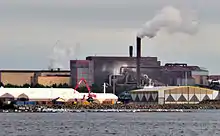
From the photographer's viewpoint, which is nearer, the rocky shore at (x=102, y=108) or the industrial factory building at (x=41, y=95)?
the rocky shore at (x=102, y=108)

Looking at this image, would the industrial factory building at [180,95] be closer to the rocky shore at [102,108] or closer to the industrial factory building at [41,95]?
the industrial factory building at [41,95]

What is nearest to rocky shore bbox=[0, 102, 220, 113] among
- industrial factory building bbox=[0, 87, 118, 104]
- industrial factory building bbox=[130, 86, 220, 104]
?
industrial factory building bbox=[130, 86, 220, 104]

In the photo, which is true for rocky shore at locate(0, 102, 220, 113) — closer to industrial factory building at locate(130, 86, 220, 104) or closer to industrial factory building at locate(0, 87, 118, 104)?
industrial factory building at locate(130, 86, 220, 104)

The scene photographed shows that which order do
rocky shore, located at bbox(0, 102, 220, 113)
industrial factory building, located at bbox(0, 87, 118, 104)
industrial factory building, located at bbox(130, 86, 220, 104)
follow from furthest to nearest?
industrial factory building, located at bbox(130, 86, 220, 104) < industrial factory building, located at bbox(0, 87, 118, 104) < rocky shore, located at bbox(0, 102, 220, 113)

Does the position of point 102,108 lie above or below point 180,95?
below

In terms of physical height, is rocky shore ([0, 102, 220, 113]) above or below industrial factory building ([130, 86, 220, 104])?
below

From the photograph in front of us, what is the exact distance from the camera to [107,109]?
143375 mm

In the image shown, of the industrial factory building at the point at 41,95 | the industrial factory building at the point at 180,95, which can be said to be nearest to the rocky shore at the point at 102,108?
the industrial factory building at the point at 180,95

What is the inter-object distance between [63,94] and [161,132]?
101591 mm

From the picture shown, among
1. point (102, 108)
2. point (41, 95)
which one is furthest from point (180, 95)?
point (102, 108)

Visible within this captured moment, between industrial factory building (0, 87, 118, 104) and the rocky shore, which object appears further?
industrial factory building (0, 87, 118, 104)

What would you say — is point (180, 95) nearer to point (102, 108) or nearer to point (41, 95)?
point (41, 95)

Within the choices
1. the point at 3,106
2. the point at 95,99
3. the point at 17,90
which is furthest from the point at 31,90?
the point at 3,106

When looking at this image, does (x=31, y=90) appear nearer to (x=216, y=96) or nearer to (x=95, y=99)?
(x=95, y=99)
